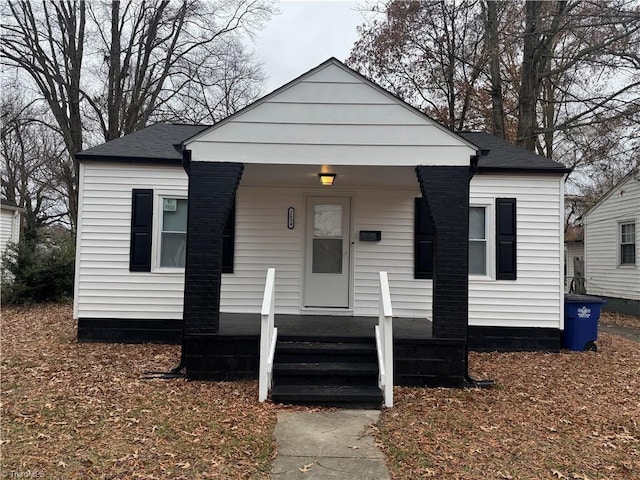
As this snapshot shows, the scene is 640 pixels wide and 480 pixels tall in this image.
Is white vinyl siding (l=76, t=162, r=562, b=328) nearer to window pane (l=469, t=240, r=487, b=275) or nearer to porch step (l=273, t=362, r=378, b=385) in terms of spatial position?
window pane (l=469, t=240, r=487, b=275)

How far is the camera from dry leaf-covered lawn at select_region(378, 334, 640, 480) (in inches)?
125

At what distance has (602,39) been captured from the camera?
11.0 meters

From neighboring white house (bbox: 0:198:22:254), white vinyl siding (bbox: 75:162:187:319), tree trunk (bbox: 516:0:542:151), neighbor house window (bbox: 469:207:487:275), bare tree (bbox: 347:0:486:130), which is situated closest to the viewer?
white vinyl siding (bbox: 75:162:187:319)

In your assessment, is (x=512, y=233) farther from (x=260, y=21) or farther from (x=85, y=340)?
(x=260, y=21)

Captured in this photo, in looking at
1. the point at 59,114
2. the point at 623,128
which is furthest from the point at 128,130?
the point at 623,128

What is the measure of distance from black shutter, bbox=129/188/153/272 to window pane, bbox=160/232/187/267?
0.23 metres

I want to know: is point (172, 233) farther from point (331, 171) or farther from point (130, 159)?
point (331, 171)

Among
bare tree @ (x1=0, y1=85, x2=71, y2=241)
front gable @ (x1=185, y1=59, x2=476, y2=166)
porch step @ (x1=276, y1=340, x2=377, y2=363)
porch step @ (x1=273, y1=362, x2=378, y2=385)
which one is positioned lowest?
porch step @ (x1=273, y1=362, x2=378, y2=385)

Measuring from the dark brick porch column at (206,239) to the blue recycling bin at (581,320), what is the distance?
5.68m

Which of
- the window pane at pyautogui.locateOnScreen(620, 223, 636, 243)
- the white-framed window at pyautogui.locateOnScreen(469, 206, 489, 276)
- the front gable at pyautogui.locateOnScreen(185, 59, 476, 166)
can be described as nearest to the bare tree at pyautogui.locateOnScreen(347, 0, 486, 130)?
the window pane at pyautogui.locateOnScreen(620, 223, 636, 243)

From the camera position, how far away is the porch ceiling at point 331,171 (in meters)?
5.45

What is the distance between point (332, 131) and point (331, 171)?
809 millimetres

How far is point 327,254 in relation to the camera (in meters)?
7.04

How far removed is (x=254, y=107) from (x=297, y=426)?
342 cm
